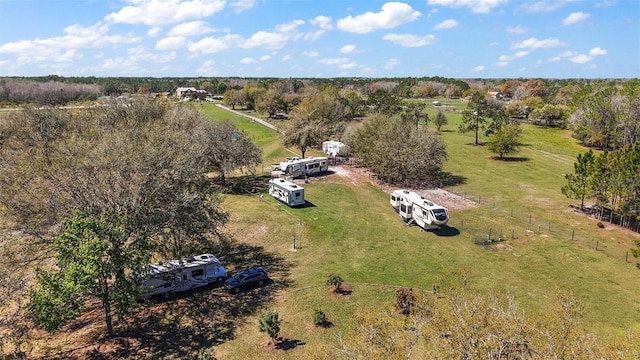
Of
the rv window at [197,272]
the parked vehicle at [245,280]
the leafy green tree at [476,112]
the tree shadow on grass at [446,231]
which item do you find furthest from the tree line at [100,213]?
the leafy green tree at [476,112]

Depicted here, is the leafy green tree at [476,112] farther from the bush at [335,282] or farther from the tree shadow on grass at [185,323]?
the tree shadow on grass at [185,323]

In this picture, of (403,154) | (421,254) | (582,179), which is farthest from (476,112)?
(421,254)

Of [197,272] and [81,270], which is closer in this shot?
[81,270]

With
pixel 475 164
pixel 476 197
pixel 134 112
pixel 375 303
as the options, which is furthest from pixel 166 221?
pixel 475 164

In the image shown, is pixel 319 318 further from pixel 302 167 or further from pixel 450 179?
pixel 450 179

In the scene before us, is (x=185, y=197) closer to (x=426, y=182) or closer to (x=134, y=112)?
(x=134, y=112)

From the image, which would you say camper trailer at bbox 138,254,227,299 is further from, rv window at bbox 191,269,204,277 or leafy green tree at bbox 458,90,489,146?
leafy green tree at bbox 458,90,489,146
